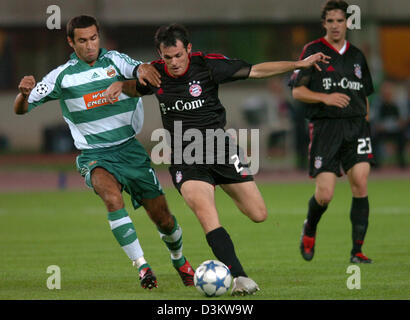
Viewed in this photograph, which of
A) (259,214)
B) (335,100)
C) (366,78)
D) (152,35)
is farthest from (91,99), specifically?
(152,35)

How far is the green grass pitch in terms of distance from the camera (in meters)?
7.68

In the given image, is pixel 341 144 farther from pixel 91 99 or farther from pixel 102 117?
pixel 91 99

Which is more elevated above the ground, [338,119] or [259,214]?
[338,119]

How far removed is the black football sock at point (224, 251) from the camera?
7371 millimetres

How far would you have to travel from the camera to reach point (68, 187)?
68.7 ft

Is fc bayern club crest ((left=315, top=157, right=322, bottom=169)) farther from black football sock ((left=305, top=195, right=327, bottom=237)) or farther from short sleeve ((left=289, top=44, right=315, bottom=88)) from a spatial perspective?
short sleeve ((left=289, top=44, right=315, bottom=88))

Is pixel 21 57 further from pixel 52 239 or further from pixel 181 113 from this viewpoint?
pixel 181 113

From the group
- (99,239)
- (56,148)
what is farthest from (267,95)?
(99,239)

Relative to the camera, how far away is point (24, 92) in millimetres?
8008

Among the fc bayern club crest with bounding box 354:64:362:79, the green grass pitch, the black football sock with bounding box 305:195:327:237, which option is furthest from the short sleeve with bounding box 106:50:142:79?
the black football sock with bounding box 305:195:327:237

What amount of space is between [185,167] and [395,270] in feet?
7.69

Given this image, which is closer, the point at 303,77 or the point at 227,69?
the point at 227,69

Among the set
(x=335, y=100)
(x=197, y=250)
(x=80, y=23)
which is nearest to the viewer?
(x=80, y=23)

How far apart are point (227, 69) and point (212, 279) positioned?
1.88m
